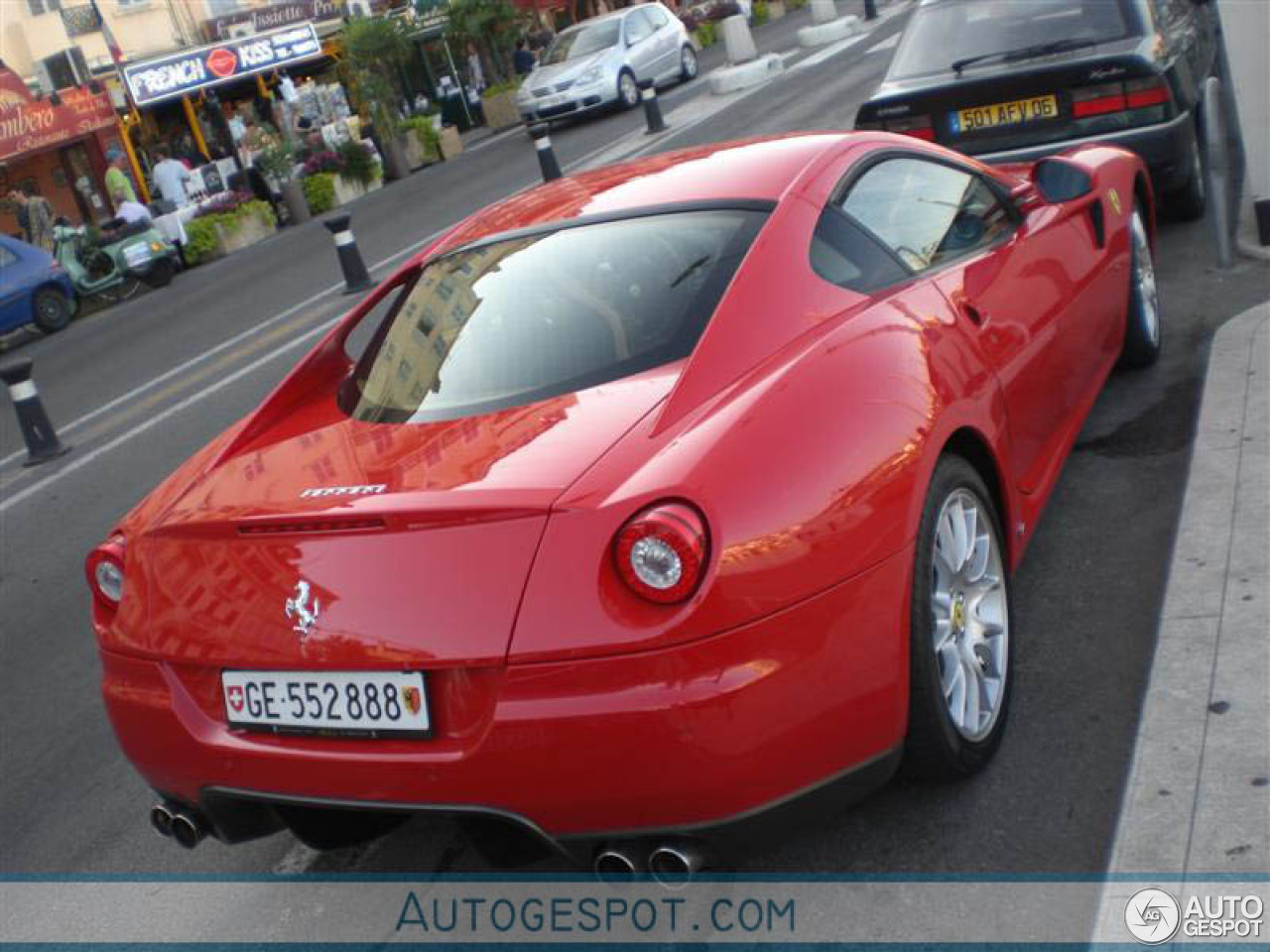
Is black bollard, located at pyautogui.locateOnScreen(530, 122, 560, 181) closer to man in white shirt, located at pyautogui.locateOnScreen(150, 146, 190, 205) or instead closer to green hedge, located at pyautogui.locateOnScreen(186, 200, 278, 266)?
green hedge, located at pyautogui.locateOnScreen(186, 200, 278, 266)

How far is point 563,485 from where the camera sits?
120 inches

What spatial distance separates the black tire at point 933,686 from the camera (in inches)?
130

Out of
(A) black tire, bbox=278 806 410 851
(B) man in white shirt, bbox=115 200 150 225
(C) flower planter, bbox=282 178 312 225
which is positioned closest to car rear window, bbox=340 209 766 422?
(A) black tire, bbox=278 806 410 851

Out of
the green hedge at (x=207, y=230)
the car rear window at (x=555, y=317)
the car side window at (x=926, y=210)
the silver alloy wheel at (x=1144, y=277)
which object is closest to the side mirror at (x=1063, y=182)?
the car side window at (x=926, y=210)

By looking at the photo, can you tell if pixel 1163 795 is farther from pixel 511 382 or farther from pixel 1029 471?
pixel 511 382

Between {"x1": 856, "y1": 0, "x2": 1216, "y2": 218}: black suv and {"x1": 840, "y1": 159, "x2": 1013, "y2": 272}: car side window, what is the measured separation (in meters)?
3.39

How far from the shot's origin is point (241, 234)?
23.6 metres

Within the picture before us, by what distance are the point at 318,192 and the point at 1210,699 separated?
23565 mm

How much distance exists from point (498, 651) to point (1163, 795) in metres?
1.51

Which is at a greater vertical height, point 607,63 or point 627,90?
point 607,63

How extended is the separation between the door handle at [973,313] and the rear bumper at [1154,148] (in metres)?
3.93

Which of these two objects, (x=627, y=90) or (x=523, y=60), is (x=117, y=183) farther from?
(x=523, y=60)

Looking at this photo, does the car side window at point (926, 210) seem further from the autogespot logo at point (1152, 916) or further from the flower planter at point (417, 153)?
the flower planter at point (417, 153)

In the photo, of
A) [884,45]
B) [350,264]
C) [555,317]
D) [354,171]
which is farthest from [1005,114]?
[354,171]
